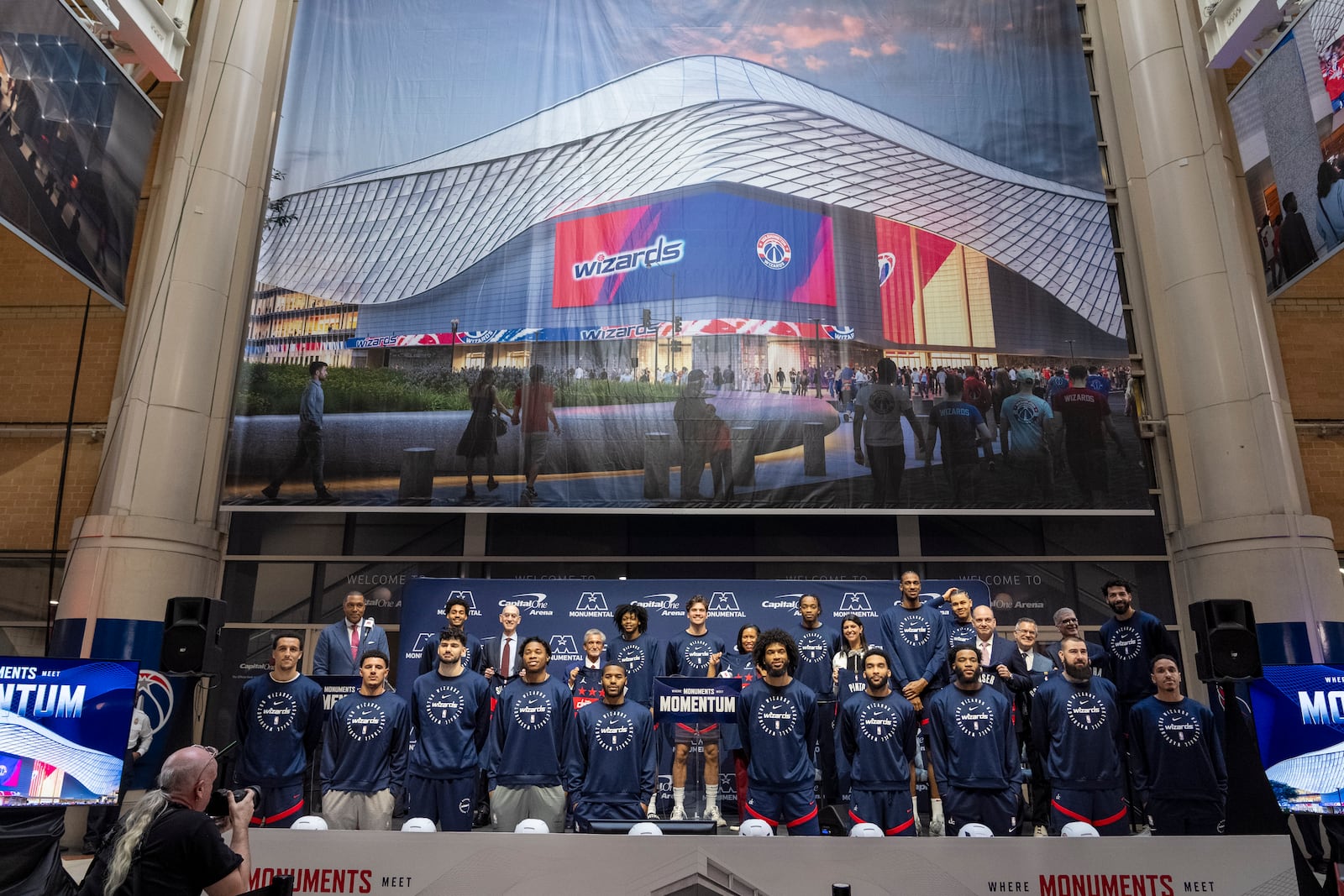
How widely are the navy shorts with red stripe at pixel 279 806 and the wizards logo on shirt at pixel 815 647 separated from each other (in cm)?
470

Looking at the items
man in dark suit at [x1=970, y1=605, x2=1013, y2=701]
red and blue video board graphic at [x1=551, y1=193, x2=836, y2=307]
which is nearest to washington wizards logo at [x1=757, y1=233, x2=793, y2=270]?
red and blue video board graphic at [x1=551, y1=193, x2=836, y2=307]

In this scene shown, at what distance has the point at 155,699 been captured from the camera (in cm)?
1076

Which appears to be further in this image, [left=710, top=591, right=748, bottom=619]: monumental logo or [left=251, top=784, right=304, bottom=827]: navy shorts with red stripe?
[left=710, top=591, right=748, bottom=619]: monumental logo

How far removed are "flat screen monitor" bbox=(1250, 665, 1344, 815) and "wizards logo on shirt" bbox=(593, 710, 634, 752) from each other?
13.8 ft

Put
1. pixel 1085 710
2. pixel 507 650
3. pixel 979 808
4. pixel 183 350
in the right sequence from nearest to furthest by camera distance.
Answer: pixel 979 808, pixel 1085 710, pixel 507 650, pixel 183 350

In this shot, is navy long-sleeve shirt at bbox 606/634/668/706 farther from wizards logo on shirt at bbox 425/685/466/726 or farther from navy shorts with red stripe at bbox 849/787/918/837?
navy shorts with red stripe at bbox 849/787/918/837

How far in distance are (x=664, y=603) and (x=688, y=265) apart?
466 centimetres

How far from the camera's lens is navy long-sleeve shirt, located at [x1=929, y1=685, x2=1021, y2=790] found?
6793mm

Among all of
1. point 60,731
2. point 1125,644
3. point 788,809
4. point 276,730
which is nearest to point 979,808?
point 788,809

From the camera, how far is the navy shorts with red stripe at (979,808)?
6.70 meters

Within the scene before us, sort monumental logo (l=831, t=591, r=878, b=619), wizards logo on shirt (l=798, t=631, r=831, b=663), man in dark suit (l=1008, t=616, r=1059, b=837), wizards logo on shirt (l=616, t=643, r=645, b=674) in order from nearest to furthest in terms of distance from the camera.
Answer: man in dark suit (l=1008, t=616, r=1059, b=837), wizards logo on shirt (l=616, t=643, r=645, b=674), wizards logo on shirt (l=798, t=631, r=831, b=663), monumental logo (l=831, t=591, r=878, b=619)

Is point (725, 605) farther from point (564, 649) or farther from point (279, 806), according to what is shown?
point (279, 806)

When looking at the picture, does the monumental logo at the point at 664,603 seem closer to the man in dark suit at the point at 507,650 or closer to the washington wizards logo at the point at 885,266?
the man in dark suit at the point at 507,650

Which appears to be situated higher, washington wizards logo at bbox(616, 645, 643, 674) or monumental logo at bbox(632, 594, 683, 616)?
monumental logo at bbox(632, 594, 683, 616)
